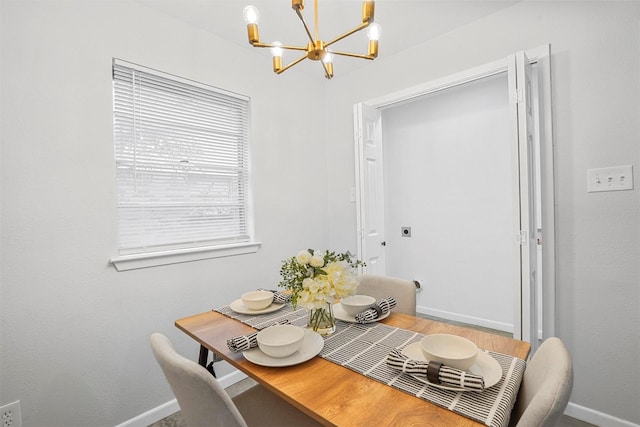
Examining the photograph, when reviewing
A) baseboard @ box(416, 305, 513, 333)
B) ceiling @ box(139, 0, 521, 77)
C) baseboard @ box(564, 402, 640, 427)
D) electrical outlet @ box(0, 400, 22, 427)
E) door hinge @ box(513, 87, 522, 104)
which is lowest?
baseboard @ box(564, 402, 640, 427)

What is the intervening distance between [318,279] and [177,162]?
4.78 ft

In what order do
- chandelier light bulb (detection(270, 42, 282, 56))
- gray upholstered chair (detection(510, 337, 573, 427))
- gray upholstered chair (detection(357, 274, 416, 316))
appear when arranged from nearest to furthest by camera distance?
gray upholstered chair (detection(510, 337, 573, 427)) < chandelier light bulb (detection(270, 42, 282, 56)) < gray upholstered chair (detection(357, 274, 416, 316))

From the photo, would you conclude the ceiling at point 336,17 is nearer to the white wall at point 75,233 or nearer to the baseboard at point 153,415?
the white wall at point 75,233

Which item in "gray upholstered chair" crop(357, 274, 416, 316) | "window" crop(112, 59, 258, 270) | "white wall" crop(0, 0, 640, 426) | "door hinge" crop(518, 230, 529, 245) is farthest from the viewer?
"window" crop(112, 59, 258, 270)

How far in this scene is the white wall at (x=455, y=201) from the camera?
3.01 metres

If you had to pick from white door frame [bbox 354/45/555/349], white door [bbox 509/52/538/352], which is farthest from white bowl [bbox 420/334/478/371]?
white door frame [bbox 354/45/555/349]

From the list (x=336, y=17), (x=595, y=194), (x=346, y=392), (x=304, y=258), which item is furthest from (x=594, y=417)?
(x=336, y=17)

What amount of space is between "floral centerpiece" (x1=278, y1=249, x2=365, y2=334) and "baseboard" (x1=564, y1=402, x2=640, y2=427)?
169 centimetres

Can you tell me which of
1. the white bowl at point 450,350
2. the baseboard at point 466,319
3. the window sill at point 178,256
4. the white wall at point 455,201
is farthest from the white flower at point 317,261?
the baseboard at point 466,319

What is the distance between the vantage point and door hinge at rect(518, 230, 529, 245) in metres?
1.77

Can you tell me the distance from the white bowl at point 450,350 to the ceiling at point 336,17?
6.36 feet

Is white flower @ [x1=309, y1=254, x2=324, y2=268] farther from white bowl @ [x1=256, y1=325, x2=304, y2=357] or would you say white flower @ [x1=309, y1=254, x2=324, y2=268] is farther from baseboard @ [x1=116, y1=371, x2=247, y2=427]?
baseboard @ [x1=116, y1=371, x2=247, y2=427]

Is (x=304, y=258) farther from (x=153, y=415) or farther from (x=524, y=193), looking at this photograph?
(x=153, y=415)

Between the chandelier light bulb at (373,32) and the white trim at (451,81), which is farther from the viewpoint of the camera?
the white trim at (451,81)
